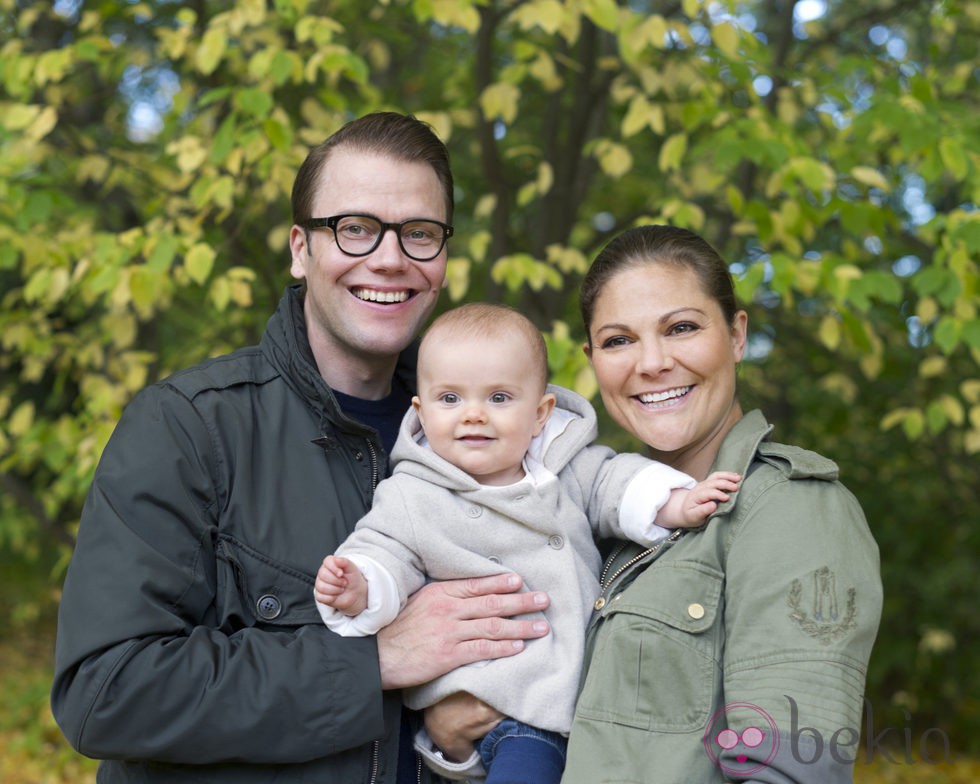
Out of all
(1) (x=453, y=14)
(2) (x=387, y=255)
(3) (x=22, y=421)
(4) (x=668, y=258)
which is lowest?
(3) (x=22, y=421)

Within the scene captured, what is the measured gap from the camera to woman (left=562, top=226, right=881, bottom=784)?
1.81 m

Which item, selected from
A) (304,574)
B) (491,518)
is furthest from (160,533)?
(491,518)

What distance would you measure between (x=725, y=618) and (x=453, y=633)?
57 cm

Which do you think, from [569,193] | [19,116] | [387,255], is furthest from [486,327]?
[569,193]

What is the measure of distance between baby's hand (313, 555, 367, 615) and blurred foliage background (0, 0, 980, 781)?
1096mm

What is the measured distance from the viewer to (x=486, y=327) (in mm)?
2371

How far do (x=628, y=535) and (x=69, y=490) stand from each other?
343cm

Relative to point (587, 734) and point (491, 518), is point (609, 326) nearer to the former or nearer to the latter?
point (491, 518)

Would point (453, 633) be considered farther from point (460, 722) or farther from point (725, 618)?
point (725, 618)

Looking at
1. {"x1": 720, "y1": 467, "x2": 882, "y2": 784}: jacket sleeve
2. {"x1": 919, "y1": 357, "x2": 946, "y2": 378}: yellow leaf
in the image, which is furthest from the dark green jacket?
{"x1": 919, "y1": 357, "x2": 946, "y2": 378}: yellow leaf

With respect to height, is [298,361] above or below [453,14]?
below

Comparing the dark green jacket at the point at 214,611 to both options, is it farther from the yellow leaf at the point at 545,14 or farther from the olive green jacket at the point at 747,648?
the yellow leaf at the point at 545,14

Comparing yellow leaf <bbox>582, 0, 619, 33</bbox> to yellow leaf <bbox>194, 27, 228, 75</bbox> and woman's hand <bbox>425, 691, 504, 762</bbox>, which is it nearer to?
yellow leaf <bbox>194, 27, 228, 75</bbox>

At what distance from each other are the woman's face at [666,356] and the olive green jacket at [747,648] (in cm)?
25
